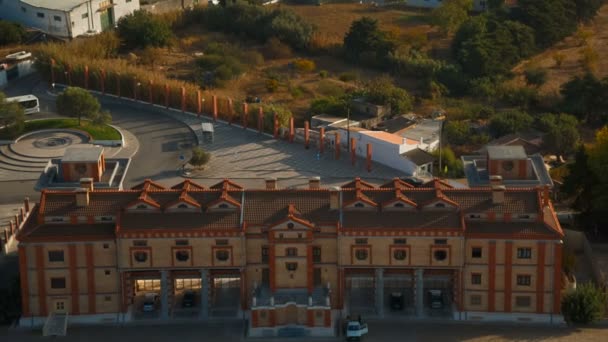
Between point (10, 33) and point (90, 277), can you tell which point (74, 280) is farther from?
point (10, 33)

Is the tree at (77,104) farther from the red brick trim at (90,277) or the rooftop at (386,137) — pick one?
the red brick trim at (90,277)

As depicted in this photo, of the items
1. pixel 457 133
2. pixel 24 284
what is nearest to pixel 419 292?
pixel 24 284

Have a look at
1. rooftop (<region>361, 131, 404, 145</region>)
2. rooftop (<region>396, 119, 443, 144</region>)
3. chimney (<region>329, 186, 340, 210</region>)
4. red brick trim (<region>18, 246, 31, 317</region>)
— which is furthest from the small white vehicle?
rooftop (<region>396, 119, 443, 144</region>)

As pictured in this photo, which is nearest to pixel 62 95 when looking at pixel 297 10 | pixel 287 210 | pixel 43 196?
pixel 43 196

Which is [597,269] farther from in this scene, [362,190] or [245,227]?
[245,227]

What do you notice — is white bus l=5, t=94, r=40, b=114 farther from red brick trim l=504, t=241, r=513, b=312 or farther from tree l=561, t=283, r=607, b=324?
tree l=561, t=283, r=607, b=324

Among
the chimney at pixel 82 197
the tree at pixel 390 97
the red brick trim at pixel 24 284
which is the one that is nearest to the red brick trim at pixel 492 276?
the chimney at pixel 82 197
